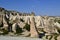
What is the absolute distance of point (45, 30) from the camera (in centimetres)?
4153

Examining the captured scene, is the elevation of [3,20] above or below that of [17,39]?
above

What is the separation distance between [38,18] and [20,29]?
1013 cm

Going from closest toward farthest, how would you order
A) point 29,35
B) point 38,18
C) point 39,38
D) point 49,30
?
1. point 39,38
2. point 29,35
3. point 49,30
4. point 38,18

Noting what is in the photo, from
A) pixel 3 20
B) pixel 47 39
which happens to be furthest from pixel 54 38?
pixel 3 20

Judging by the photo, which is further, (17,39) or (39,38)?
(39,38)

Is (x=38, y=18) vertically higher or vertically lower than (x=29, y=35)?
higher

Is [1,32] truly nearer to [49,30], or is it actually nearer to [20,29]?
[20,29]

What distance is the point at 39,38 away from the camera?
114 ft

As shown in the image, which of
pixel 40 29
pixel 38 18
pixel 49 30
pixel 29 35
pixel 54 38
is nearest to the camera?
pixel 54 38

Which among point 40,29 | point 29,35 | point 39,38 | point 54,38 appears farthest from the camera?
point 40,29

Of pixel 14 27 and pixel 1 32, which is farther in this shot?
pixel 14 27

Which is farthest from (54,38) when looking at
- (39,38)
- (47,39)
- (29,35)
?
(29,35)

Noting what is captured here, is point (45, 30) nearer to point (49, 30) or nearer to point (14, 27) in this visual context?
point (49, 30)

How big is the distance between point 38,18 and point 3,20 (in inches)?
386
